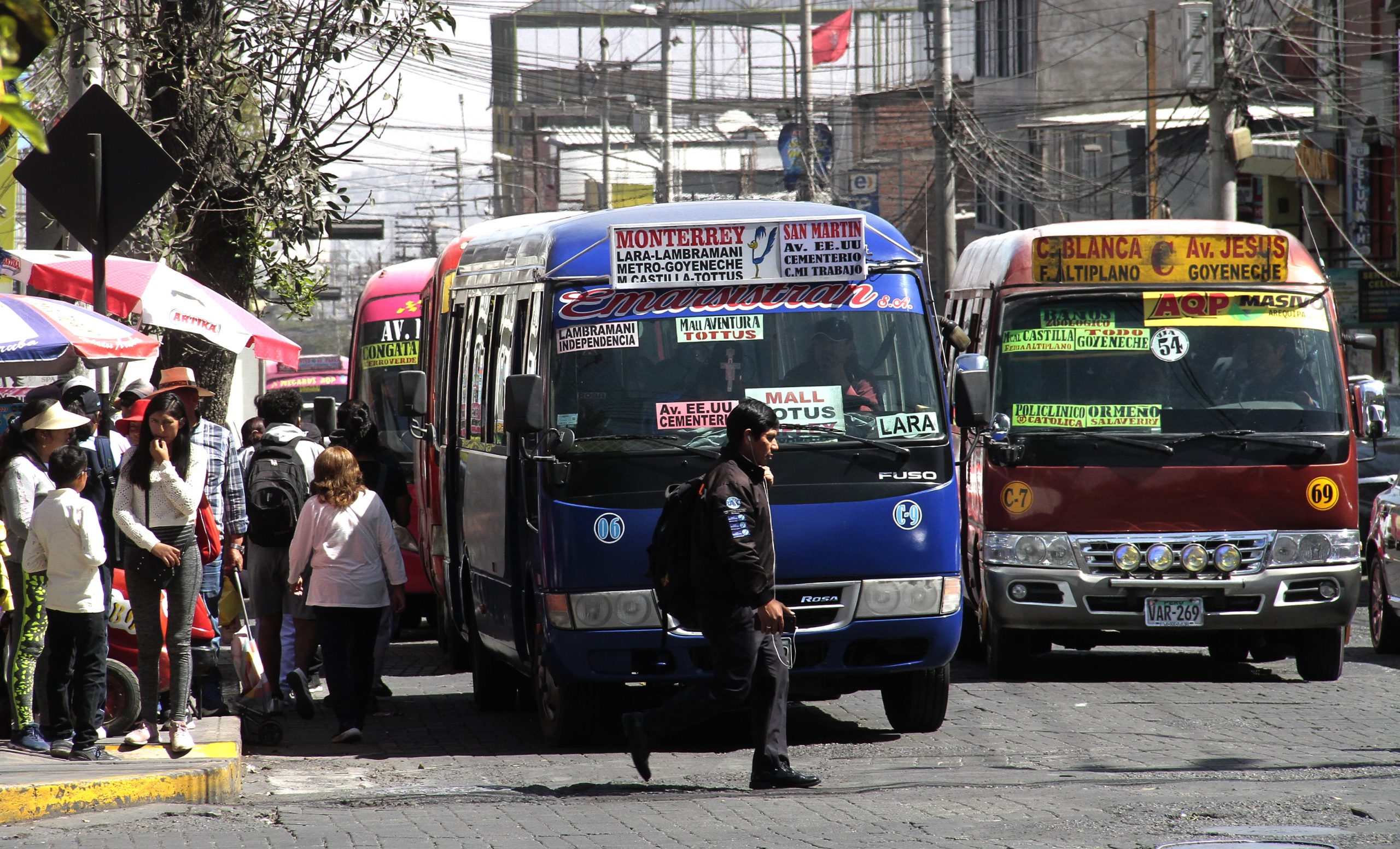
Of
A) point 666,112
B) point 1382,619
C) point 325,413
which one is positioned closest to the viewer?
point 1382,619

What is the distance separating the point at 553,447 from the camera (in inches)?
A: 338

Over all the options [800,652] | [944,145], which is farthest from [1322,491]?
[944,145]

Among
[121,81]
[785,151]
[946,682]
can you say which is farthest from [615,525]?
[785,151]

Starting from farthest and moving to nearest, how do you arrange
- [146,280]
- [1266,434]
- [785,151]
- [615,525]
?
1. [785,151]
2. [146,280]
3. [1266,434]
4. [615,525]

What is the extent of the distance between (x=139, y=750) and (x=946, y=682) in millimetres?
3938

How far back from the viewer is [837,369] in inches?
347

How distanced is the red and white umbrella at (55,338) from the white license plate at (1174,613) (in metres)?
6.06

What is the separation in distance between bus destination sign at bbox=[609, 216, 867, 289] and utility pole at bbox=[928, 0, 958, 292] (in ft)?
55.2

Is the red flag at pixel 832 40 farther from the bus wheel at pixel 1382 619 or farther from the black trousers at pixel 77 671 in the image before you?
the black trousers at pixel 77 671

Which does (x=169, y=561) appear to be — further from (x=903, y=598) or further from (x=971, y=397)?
(x=971, y=397)

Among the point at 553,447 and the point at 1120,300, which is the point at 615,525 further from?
the point at 1120,300

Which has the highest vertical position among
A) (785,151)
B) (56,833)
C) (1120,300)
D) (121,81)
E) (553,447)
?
(785,151)

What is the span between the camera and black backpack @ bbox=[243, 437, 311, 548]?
10273mm

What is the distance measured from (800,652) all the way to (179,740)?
2.89 metres
